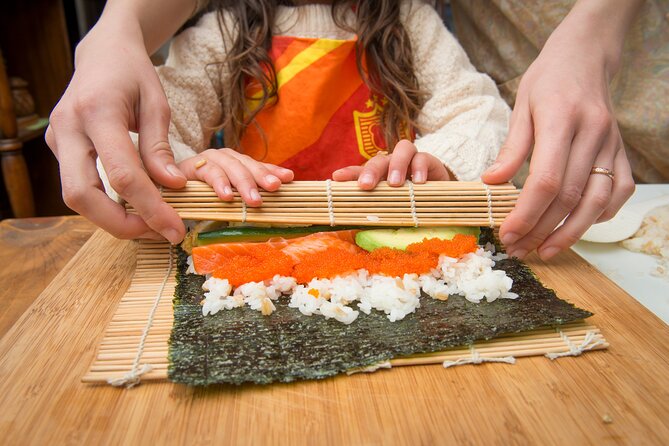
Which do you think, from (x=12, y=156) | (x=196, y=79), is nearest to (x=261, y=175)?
(x=196, y=79)

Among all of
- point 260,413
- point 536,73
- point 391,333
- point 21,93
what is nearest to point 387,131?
point 536,73

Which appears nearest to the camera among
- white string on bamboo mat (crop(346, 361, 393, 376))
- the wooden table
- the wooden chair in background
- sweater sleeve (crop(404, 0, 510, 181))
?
the wooden table

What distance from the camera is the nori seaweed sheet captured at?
84 centimetres

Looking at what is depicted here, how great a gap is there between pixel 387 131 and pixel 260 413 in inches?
47.1

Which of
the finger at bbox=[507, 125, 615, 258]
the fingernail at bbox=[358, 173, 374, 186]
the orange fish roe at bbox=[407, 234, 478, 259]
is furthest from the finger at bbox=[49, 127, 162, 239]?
the finger at bbox=[507, 125, 615, 258]

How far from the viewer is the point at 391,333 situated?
36.9 inches

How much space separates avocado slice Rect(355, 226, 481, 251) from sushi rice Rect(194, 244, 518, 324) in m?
0.08

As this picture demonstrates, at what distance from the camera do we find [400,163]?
1.19 meters

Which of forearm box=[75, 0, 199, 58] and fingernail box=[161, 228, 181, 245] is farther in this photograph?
forearm box=[75, 0, 199, 58]

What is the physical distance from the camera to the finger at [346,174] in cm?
120

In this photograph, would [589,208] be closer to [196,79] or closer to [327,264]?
[327,264]

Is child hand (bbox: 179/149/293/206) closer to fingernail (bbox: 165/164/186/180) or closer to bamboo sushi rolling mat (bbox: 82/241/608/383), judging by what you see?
fingernail (bbox: 165/164/186/180)

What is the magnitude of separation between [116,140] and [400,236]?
2.18ft

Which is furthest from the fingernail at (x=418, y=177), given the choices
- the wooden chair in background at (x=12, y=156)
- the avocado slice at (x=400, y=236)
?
the wooden chair in background at (x=12, y=156)
